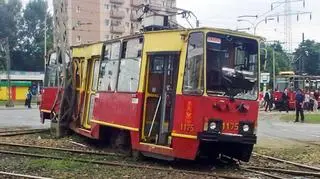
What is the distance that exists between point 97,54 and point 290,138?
8076 mm

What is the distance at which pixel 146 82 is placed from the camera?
1291 cm

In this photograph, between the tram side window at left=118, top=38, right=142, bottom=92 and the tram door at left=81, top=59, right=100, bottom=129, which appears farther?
the tram door at left=81, top=59, right=100, bottom=129

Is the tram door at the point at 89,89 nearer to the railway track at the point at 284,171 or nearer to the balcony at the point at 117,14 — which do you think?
the railway track at the point at 284,171

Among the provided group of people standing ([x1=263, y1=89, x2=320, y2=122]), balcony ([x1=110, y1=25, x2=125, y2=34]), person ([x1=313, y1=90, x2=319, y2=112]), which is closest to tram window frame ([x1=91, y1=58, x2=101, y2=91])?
group of people standing ([x1=263, y1=89, x2=320, y2=122])

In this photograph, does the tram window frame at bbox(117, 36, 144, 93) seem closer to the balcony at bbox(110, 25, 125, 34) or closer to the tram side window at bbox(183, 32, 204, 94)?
the tram side window at bbox(183, 32, 204, 94)

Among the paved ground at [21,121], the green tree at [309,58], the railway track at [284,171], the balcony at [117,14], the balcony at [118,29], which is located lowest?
the paved ground at [21,121]

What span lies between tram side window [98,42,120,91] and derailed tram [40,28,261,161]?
279mm

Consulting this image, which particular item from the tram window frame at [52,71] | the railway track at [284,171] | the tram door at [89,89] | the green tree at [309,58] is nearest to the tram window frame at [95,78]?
the tram door at [89,89]

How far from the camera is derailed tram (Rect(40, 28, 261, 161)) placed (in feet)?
37.7

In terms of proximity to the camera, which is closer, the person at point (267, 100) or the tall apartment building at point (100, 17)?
the person at point (267, 100)

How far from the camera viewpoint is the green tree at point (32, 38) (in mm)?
91125

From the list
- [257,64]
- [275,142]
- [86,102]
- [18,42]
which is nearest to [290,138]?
[275,142]

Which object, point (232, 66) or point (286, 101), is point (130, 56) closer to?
point (232, 66)

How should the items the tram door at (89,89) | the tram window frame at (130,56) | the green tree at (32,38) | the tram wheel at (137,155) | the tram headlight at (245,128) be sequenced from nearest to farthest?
the tram headlight at (245,128)
the tram window frame at (130,56)
the tram wheel at (137,155)
the tram door at (89,89)
the green tree at (32,38)
